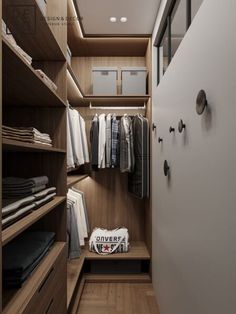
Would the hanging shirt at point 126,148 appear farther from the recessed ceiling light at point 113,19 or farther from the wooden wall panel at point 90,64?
the recessed ceiling light at point 113,19

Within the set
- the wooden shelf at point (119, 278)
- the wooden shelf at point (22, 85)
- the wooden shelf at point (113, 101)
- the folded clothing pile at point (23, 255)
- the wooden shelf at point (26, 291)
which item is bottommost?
the wooden shelf at point (119, 278)

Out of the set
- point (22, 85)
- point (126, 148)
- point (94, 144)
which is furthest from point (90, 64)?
point (22, 85)

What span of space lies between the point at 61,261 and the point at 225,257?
1.05 metres

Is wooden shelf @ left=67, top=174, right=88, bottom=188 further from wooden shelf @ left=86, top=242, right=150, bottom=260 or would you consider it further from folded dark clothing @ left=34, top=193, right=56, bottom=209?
wooden shelf @ left=86, top=242, right=150, bottom=260

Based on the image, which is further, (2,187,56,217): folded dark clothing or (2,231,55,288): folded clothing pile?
(2,231,55,288): folded clothing pile

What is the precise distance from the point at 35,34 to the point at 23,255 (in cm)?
115

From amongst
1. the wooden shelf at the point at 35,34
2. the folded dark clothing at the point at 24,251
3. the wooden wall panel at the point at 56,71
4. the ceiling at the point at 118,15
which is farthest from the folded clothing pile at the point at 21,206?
the ceiling at the point at 118,15

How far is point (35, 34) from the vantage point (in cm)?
139

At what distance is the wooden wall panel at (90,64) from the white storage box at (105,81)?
1.10 feet

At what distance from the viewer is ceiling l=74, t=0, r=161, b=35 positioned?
6.98 feet

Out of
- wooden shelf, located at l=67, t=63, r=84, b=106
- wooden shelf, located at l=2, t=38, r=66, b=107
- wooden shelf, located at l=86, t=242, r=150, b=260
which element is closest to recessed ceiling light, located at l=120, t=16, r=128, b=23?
wooden shelf, located at l=67, t=63, r=84, b=106

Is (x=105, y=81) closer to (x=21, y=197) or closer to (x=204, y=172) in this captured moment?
(x=21, y=197)

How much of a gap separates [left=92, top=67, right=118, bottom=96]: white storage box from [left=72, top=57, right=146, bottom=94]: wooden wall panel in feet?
1.10

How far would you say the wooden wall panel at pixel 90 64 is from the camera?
3148mm
